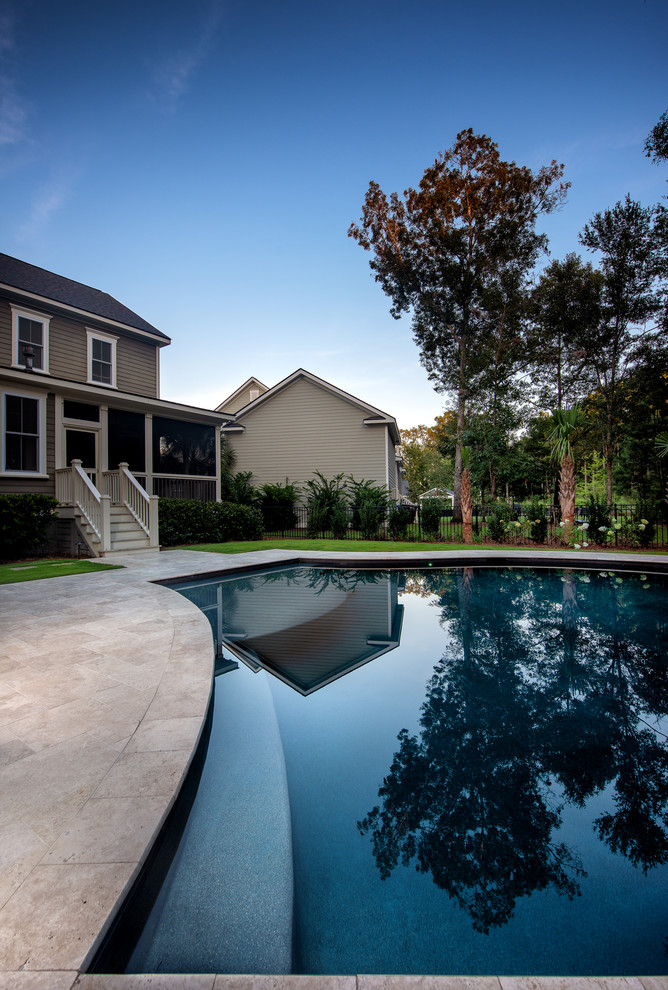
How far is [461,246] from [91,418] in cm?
1617

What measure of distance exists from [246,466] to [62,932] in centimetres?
1875

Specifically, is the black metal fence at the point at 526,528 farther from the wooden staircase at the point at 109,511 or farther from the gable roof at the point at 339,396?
the wooden staircase at the point at 109,511

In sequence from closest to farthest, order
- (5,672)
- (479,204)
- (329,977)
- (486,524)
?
(329,977) < (5,672) < (486,524) < (479,204)

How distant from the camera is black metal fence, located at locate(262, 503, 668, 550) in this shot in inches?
526

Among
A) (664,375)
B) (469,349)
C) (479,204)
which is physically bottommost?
(664,375)

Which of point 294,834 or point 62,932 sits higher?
point 62,932

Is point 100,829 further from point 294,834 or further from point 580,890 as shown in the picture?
point 580,890

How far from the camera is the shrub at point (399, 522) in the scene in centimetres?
1452

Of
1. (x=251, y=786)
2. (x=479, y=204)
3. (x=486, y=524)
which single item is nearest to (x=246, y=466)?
(x=486, y=524)

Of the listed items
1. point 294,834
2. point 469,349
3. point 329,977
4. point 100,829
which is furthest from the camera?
point 469,349

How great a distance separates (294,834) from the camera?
2.13 meters

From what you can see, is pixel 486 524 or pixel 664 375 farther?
pixel 664 375

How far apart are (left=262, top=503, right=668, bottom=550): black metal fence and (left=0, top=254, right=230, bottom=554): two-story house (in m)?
4.89

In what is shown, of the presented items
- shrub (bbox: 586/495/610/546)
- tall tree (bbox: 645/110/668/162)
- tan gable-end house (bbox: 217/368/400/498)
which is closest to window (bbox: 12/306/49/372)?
tan gable-end house (bbox: 217/368/400/498)
